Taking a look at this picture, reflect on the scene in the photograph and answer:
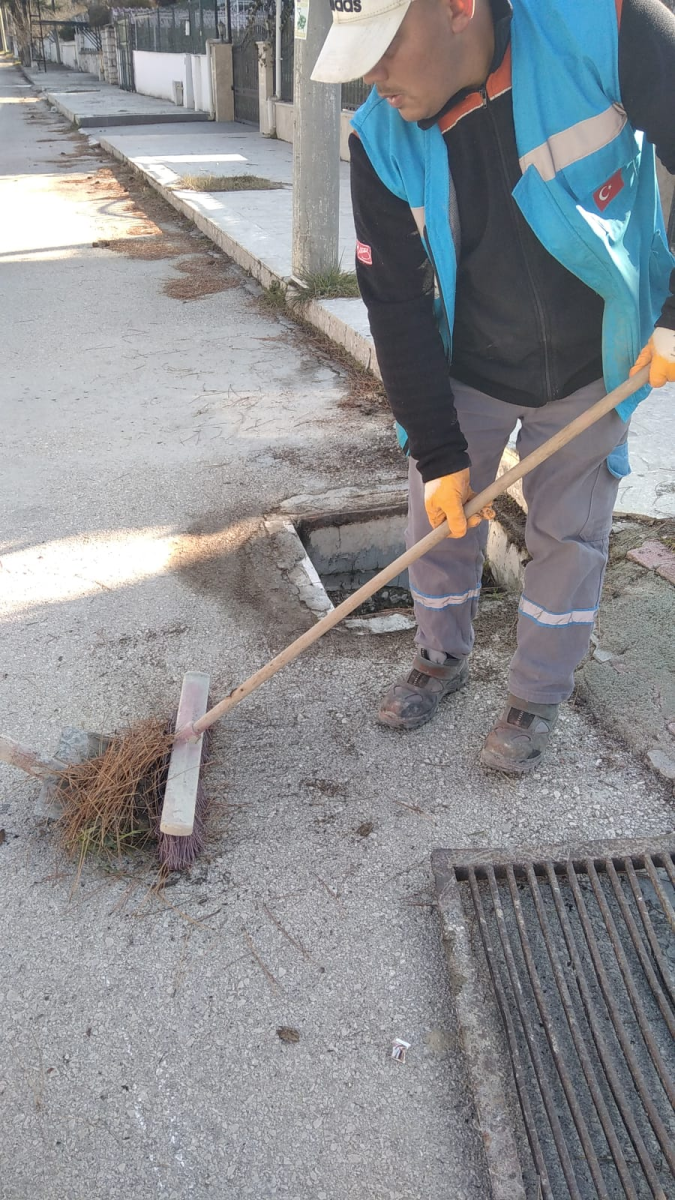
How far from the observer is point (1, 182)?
11.8 metres

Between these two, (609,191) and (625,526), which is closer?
(609,191)

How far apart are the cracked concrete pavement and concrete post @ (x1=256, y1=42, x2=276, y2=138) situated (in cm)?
1201

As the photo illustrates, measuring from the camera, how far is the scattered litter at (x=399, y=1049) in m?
1.70

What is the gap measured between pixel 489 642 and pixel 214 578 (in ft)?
3.33

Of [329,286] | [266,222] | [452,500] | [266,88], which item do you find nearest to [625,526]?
[452,500]

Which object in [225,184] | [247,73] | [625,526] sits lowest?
[625,526]

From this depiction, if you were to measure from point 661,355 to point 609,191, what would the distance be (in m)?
0.35

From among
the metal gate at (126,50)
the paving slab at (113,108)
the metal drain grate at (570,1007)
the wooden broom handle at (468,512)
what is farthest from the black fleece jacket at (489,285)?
the metal gate at (126,50)

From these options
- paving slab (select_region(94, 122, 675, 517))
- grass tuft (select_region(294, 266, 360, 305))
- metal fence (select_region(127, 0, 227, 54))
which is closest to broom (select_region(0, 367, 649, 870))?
paving slab (select_region(94, 122, 675, 517))

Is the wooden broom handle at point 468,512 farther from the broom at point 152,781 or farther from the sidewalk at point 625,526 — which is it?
the sidewalk at point 625,526

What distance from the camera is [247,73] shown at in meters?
15.8

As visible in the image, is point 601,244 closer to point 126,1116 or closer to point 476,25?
point 476,25

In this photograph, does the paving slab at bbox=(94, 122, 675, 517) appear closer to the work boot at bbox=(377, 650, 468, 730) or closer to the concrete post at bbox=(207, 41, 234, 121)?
the concrete post at bbox=(207, 41, 234, 121)

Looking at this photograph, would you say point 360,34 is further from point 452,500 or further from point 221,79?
point 221,79
